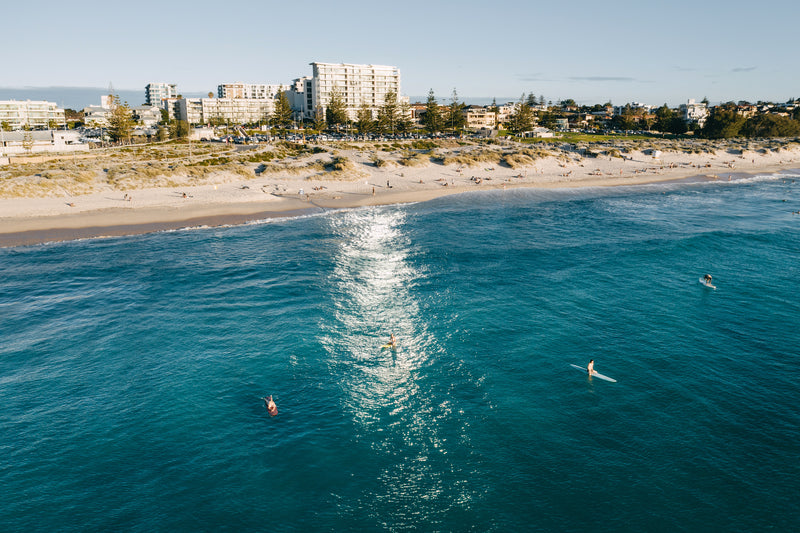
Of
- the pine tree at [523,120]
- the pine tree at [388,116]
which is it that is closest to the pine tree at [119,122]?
the pine tree at [388,116]

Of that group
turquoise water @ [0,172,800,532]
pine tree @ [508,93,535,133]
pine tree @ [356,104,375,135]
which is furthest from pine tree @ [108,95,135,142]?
pine tree @ [508,93,535,133]

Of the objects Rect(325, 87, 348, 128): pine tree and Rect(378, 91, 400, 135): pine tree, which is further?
Rect(325, 87, 348, 128): pine tree

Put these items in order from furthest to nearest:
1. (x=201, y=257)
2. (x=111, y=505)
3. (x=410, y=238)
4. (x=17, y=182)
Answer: (x=17, y=182), (x=410, y=238), (x=201, y=257), (x=111, y=505)

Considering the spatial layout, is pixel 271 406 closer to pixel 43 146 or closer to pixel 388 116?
pixel 43 146

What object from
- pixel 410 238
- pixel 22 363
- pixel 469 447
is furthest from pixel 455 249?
pixel 22 363

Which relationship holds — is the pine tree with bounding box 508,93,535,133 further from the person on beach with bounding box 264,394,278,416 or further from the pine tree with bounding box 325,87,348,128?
the person on beach with bounding box 264,394,278,416

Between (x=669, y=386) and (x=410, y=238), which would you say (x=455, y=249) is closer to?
(x=410, y=238)

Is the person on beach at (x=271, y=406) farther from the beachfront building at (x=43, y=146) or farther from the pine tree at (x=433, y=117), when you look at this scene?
the pine tree at (x=433, y=117)
